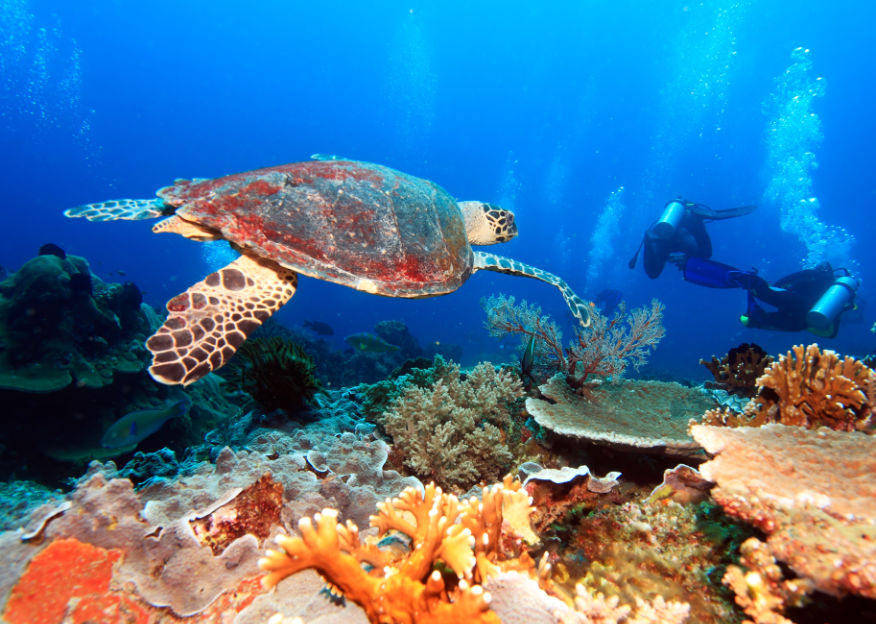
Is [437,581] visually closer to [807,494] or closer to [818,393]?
[807,494]

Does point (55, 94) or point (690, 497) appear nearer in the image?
point (690, 497)

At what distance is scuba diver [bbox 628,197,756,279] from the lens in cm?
1300

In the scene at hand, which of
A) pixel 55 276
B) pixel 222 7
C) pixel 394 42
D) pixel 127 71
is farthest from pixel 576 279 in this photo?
pixel 127 71

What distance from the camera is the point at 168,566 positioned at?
1.58 meters

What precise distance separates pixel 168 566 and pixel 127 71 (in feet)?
336

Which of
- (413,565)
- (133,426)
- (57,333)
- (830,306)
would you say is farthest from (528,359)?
(830,306)

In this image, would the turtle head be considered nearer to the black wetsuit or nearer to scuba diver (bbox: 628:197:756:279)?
the black wetsuit

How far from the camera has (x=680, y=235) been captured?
525 inches

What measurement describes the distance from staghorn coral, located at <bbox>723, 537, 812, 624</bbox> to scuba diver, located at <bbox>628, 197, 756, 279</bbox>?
45.8 ft

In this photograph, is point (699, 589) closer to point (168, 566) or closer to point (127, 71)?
point (168, 566)

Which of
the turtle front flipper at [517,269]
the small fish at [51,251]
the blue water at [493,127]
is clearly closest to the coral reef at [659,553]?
the turtle front flipper at [517,269]

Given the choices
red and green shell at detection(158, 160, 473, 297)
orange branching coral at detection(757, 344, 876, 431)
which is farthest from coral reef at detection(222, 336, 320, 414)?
orange branching coral at detection(757, 344, 876, 431)

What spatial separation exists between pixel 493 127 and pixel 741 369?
76449 millimetres

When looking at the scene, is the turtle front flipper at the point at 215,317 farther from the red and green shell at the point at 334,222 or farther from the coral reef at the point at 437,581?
the coral reef at the point at 437,581
